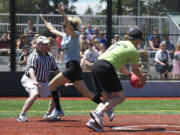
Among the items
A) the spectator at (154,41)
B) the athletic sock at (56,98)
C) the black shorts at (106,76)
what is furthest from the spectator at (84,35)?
the black shorts at (106,76)

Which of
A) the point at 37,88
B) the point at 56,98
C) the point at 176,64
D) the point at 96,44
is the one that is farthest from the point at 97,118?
Result: the point at 176,64

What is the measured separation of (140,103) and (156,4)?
1427 cm

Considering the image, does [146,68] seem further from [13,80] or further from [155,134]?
[155,134]

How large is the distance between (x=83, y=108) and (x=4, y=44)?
5122 mm

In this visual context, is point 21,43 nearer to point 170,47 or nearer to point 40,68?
point 170,47

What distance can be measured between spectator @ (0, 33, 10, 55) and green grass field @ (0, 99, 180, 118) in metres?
2.51

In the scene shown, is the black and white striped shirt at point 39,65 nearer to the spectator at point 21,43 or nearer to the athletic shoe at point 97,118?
the athletic shoe at point 97,118

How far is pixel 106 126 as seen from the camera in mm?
8875

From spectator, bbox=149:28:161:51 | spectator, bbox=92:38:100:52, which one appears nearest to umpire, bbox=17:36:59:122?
spectator, bbox=92:38:100:52

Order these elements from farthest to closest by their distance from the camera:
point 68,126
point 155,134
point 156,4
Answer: point 156,4 → point 68,126 → point 155,134

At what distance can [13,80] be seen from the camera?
16.5 meters

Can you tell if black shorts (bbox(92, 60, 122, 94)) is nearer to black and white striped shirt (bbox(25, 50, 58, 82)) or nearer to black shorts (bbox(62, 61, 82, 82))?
black shorts (bbox(62, 61, 82, 82))

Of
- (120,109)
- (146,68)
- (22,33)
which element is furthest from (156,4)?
(120,109)

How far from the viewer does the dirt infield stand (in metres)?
8.00
